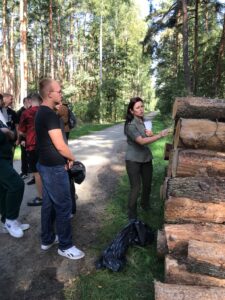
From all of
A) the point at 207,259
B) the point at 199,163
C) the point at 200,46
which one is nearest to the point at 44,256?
the point at 207,259

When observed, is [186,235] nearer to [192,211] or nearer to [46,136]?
[192,211]

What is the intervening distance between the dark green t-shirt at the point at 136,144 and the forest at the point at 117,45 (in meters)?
12.9

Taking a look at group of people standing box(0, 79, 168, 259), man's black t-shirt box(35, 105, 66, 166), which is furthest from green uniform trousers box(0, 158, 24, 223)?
man's black t-shirt box(35, 105, 66, 166)

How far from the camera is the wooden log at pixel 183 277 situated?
11.1 feet

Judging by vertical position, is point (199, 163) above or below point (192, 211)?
above

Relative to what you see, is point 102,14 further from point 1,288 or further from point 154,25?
Result: point 1,288

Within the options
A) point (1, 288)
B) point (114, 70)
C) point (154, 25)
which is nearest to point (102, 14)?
point (114, 70)

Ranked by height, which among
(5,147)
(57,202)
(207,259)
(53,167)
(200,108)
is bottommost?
(207,259)

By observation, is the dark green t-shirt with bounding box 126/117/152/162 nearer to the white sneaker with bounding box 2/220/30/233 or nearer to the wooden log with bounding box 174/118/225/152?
the wooden log with bounding box 174/118/225/152

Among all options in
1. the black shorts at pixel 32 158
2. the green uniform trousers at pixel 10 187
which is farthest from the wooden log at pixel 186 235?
the black shorts at pixel 32 158

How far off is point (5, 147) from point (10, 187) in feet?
1.94

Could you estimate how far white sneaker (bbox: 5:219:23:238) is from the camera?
5.07 meters

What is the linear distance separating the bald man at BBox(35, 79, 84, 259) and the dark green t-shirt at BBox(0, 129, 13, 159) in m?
0.91

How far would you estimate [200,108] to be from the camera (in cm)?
461
